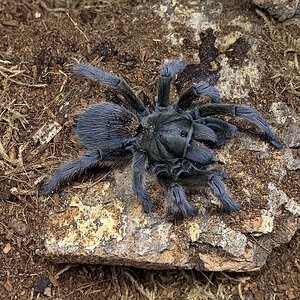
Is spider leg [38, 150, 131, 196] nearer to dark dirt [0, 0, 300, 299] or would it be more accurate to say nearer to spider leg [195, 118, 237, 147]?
dark dirt [0, 0, 300, 299]

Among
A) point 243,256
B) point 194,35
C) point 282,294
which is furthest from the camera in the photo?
point 194,35

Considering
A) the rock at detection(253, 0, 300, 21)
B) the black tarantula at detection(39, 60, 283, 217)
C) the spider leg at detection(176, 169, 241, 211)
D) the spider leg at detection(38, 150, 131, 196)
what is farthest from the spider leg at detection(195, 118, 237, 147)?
the rock at detection(253, 0, 300, 21)

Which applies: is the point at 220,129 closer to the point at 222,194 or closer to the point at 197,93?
the point at 197,93

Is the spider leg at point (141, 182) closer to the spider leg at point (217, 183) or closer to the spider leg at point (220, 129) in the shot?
the spider leg at point (217, 183)

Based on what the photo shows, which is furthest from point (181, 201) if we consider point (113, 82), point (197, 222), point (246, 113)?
point (113, 82)

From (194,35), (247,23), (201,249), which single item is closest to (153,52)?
(194,35)

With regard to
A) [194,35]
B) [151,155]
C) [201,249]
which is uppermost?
[194,35]

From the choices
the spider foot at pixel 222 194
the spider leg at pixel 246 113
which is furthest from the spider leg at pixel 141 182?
the spider leg at pixel 246 113

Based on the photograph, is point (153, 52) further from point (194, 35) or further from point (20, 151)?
point (20, 151)
